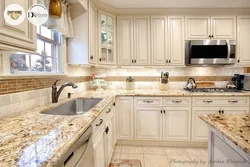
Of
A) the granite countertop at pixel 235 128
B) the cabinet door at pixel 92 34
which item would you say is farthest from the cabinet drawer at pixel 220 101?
the cabinet door at pixel 92 34

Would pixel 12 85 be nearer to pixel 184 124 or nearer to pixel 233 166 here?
A: pixel 233 166

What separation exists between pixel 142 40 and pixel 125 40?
304 millimetres

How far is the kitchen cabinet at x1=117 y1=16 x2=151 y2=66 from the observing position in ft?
9.73

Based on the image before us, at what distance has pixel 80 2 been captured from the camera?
2148 mm

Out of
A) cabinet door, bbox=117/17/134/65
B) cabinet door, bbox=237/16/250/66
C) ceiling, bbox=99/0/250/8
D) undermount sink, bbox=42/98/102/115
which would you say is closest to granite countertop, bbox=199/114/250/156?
undermount sink, bbox=42/98/102/115

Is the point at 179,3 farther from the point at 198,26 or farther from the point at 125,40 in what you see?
the point at 125,40

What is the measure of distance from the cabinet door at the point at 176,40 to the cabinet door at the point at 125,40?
27.1 inches

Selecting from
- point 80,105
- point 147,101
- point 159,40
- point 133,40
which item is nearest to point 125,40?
point 133,40

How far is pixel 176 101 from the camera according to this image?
264cm

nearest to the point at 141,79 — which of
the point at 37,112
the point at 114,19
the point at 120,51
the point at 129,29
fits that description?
the point at 120,51

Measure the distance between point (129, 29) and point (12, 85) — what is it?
2145mm

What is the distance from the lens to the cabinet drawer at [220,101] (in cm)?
259

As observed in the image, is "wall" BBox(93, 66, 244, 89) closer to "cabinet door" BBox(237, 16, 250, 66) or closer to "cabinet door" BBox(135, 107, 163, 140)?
"cabinet door" BBox(237, 16, 250, 66)

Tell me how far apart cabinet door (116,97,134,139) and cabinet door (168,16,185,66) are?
1075 mm
